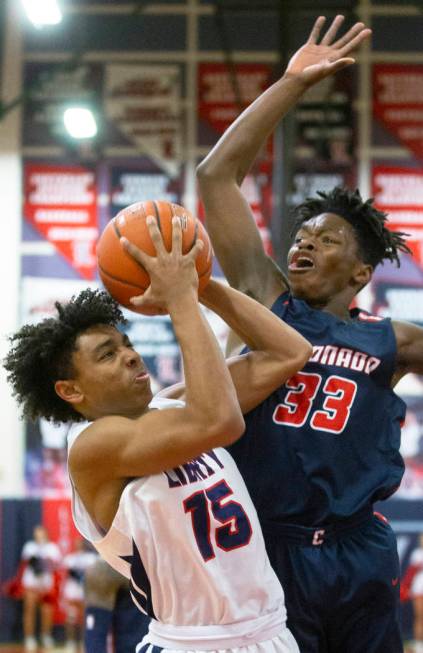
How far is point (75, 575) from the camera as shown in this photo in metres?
14.7

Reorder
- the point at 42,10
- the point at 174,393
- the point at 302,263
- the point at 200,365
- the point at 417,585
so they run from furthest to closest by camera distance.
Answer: the point at 417,585
the point at 42,10
the point at 302,263
the point at 174,393
the point at 200,365

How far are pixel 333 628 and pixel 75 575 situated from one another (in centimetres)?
1098

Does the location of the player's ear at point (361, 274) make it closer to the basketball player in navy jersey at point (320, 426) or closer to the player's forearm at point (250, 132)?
the basketball player in navy jersey at point (320, 426)

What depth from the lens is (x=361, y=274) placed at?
4.52m

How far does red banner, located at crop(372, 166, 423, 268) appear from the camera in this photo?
51.3 feet

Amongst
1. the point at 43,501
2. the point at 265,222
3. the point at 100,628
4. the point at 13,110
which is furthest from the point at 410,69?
the point at 100,628

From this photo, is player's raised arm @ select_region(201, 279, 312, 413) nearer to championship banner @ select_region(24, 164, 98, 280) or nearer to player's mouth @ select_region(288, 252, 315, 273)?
player's mouth @ select_region(288, 252, 315, 273)

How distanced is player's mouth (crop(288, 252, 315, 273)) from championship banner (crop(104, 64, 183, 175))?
11.5m

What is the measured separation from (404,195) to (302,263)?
38.2 feet

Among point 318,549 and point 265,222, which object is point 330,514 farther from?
point 265,222

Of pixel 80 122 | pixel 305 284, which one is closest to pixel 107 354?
pixel 305 284

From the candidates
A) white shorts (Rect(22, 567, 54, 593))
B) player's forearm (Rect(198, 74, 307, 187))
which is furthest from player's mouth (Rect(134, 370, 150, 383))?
white shorts (Rect(22, 567, 54, 593))

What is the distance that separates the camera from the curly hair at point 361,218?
455 cm

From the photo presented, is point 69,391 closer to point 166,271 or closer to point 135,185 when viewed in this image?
point 166,271
